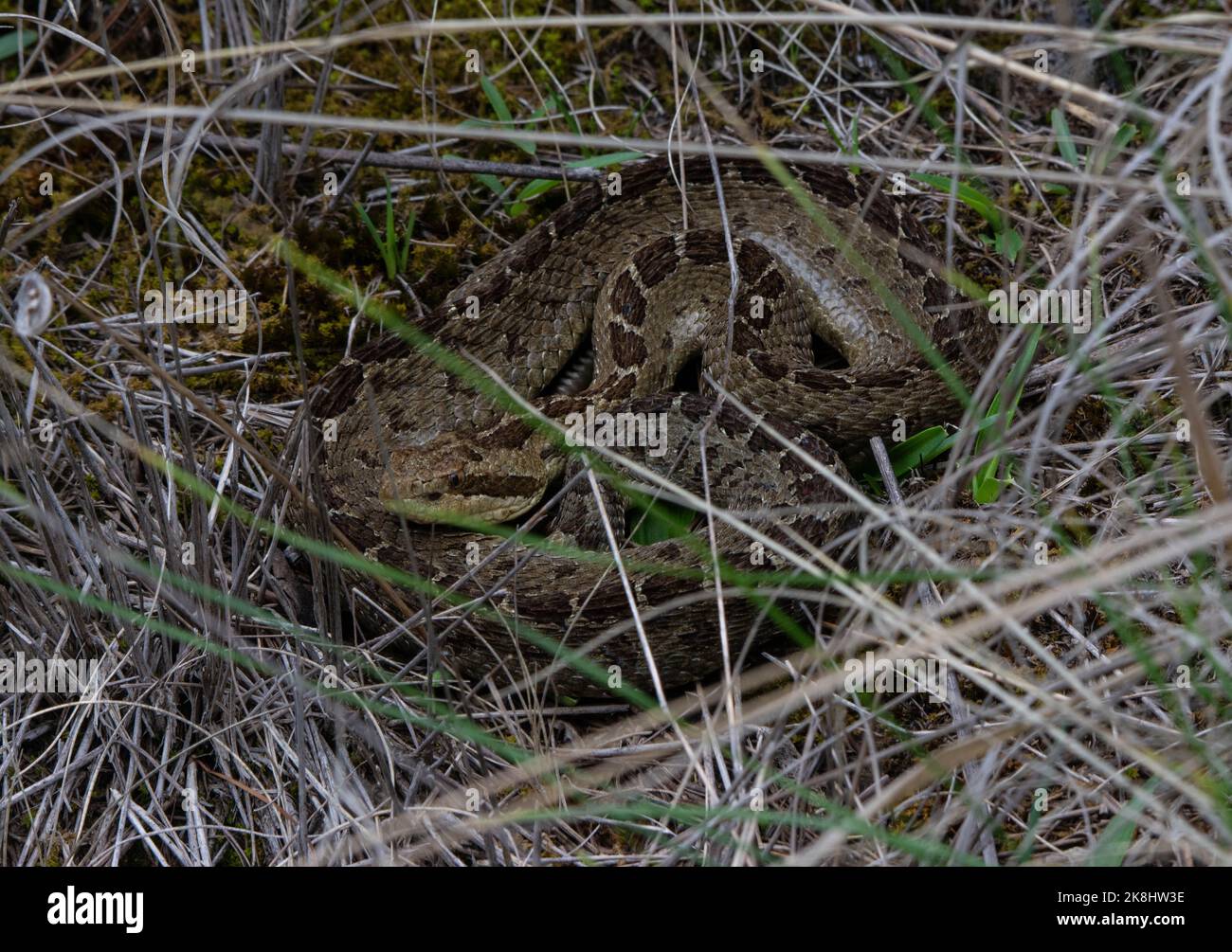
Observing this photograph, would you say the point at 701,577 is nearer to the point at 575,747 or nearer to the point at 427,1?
the point at 575,747

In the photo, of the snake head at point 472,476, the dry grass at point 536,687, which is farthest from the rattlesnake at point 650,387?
the dry grass at point 536,687

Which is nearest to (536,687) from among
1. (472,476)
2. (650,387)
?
(472,476)

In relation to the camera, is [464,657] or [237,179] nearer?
[464,657]

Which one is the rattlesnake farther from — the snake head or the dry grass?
the dry grass

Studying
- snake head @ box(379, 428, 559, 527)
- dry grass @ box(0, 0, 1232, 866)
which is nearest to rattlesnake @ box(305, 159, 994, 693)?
snake head @ box(379, 428, 559, 527)

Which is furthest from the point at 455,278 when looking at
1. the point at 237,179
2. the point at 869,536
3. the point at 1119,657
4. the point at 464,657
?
the point at 1119,657

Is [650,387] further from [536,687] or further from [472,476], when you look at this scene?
[536,687]

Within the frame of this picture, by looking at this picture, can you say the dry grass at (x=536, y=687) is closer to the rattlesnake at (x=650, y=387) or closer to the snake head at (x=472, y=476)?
the rattlesnake at (x=650, y=387)
